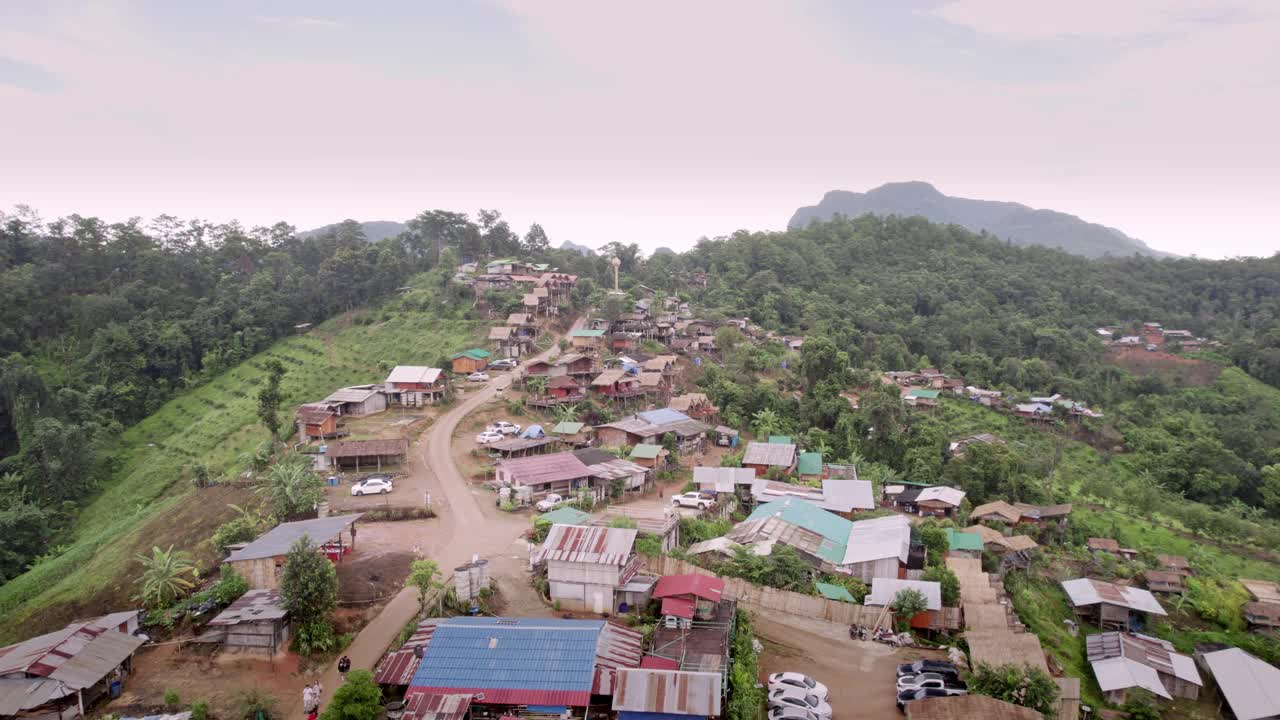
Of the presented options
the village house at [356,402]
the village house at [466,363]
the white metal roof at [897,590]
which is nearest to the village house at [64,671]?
the white metal roof at [897,590]

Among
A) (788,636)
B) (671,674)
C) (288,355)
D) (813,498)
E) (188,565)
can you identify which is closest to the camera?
(671,674)

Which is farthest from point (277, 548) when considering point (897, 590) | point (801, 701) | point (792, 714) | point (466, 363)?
point (466, 363)

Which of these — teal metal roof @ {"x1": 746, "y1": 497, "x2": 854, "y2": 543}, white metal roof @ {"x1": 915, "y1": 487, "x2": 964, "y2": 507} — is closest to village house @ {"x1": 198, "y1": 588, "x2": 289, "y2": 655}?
teal metal roof @ {"x1": 746, "y1": 497, "x2": 854, "y2": 543}

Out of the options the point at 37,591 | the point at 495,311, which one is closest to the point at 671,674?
the point at 37,591

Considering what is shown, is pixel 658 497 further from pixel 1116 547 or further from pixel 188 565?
pixel 1116 547

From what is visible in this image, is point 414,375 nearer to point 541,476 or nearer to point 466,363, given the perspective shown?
point 466,363

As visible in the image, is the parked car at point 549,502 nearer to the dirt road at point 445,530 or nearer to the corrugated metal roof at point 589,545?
the dirt road at point 445,530

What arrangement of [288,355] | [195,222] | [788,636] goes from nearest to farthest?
[788,636]
[288,355]
[195,222]

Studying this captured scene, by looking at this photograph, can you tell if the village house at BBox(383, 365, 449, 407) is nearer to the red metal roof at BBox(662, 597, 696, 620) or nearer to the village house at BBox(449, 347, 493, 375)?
the village house at BBox(449, 347, 493, 375)
